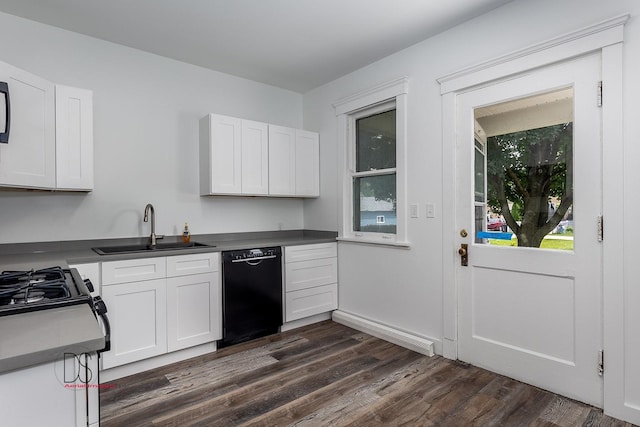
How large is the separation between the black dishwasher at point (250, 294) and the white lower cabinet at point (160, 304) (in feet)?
0.28

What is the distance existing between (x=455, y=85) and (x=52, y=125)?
2931 mm

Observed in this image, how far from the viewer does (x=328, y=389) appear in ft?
7.79

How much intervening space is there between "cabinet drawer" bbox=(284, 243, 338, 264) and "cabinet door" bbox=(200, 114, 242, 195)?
78 centimetres

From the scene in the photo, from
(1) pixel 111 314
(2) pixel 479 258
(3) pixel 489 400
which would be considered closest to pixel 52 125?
(1) pixel 111 314

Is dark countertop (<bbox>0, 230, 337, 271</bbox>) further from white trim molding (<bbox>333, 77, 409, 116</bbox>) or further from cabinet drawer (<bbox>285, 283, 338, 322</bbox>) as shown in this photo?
white trim molding (<bbox>333, 77, 409, 116</bbox>)

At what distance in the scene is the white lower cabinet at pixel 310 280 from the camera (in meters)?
3.46

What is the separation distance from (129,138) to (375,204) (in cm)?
237

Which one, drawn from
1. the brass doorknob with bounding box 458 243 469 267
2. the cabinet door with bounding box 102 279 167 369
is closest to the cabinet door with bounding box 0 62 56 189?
the cabinet door with bounding box 102 279 167 369

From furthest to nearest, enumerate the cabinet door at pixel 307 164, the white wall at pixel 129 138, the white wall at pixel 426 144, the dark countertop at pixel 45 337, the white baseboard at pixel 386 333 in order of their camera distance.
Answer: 1. the cabinet door at pixel 307 164
2. the white baseboard at pixel 386 333
3. the white wall at pixel 129 138
4. the white wall at pixel 426 144
5. the dark countertop at pixel 45 337

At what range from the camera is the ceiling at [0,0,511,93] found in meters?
2.48

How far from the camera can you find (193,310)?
9.46 feet

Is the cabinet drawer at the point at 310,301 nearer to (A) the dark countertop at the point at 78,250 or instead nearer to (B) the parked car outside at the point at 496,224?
(A) the dark countertop at the point at 78,250

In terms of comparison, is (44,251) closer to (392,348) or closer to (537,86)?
(392,348)

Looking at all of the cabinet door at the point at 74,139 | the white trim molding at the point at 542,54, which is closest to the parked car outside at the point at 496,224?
the white trim molding at the point at 542,54
